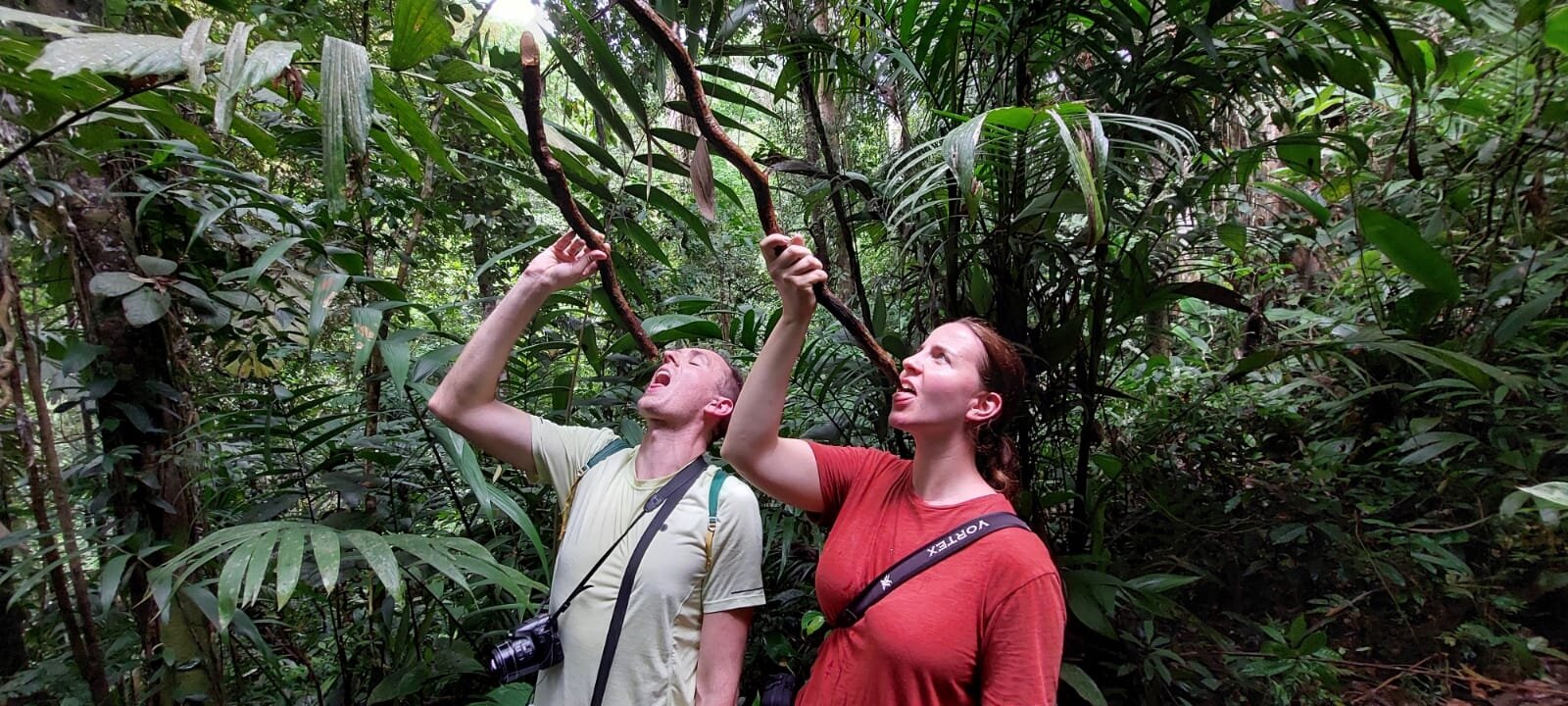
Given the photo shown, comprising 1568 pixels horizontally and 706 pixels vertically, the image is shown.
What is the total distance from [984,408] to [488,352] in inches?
34.6

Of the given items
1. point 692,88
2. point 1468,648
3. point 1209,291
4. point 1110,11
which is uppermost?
point 1110,11

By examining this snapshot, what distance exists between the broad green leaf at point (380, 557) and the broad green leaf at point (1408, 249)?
195 centimetres

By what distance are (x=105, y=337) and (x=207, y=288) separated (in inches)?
8.9

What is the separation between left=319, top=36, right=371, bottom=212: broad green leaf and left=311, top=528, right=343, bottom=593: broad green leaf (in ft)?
1.60

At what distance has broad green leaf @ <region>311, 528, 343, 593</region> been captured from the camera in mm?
882

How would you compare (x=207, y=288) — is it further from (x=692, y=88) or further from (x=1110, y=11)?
(x=1110, y=11)

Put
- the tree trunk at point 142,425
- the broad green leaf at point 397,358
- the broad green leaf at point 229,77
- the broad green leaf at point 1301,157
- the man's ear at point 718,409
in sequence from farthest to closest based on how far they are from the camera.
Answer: the broad green leaf at point 1301,157
the tree trunk at point 142,425
the man's ear at point 718,409
the broad green leaf at point 397,358
the broad green leaf at point 229,77

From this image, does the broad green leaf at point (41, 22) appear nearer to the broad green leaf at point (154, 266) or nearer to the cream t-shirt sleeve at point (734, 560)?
the broad green leaf at point (154, 266)

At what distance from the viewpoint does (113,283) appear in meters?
1.39

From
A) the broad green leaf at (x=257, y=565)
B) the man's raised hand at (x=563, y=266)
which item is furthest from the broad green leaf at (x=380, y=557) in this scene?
the man's raised hand at (x=563, y=266)

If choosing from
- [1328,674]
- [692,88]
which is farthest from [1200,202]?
[692,88]

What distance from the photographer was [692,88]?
0.92 meters

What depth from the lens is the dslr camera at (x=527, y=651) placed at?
1087 millimetres

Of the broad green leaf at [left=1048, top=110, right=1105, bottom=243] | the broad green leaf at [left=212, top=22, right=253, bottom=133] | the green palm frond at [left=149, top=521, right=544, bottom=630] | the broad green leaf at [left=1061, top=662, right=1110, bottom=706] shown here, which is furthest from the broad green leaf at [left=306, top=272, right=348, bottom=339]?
the broad green leaf at [left=1061, top=662, right=1110, bottom=706]
